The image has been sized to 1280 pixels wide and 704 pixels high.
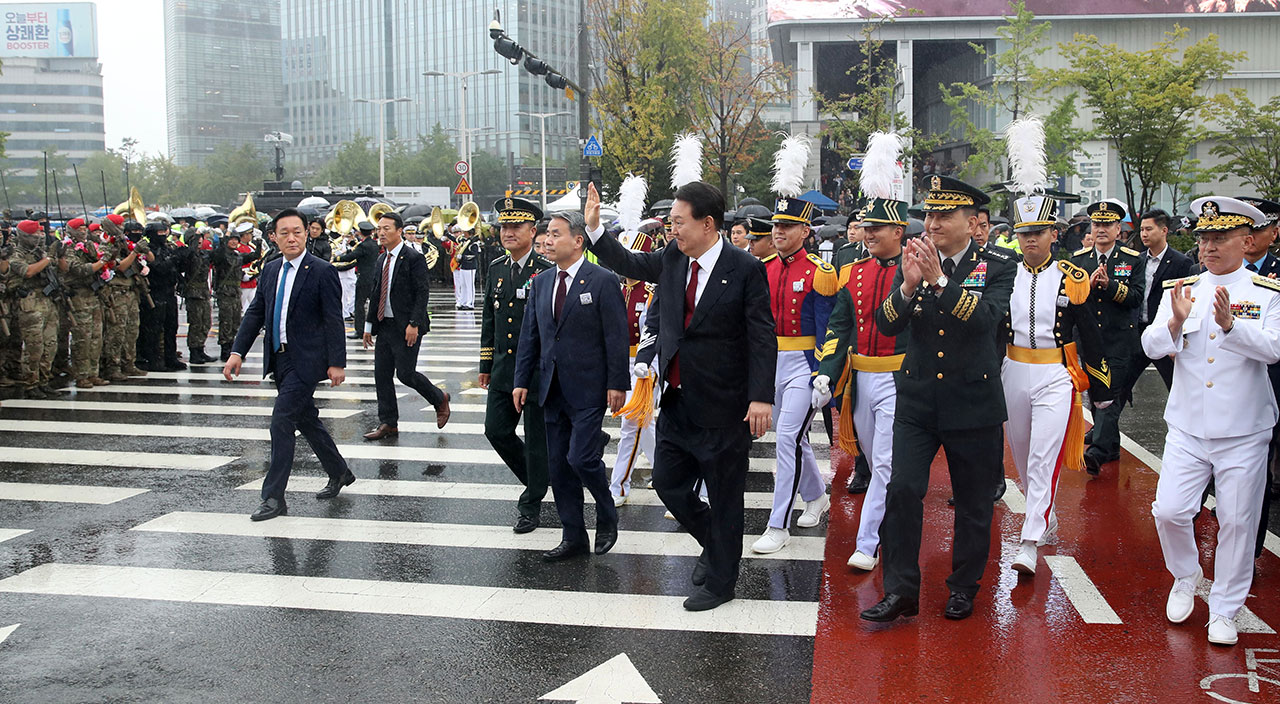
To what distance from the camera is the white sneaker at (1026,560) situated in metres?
6.18

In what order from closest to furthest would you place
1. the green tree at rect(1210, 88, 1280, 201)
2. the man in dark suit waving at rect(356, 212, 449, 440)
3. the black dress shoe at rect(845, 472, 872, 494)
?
the black dress shoe at rect(845, 472, 872, 494) < the man in dark suit waving at rect(356, 212, 449, 440) < the green tree at rect(1210, 88, 1280, 201)

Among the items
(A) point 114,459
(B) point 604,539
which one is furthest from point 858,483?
(A) point 114,459

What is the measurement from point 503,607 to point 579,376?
1495mm

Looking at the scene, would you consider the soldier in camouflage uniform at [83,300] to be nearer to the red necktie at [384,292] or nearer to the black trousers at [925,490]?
the red necktie at [384,292]

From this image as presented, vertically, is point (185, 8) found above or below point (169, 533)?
above

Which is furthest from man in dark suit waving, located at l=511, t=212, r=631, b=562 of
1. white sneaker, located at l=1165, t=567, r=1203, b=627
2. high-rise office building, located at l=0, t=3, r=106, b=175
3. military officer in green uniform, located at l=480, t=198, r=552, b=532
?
high-rise office building, located at l=0, t=3, r=106, b=175

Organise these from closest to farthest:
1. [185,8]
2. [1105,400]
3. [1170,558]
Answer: [1170,558]
[1105,400]
[185,8]

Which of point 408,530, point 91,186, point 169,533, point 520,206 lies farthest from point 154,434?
point 91,186

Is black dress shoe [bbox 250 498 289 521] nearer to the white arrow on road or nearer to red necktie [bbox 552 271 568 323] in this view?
red necktie [bbox 552 271 568 323]

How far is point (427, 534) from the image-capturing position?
7312 millimetres

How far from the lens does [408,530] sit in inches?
292

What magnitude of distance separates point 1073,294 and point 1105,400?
0.96 meters

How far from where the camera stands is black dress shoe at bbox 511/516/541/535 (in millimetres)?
7348

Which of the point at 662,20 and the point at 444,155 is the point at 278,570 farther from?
the point at 444,155
